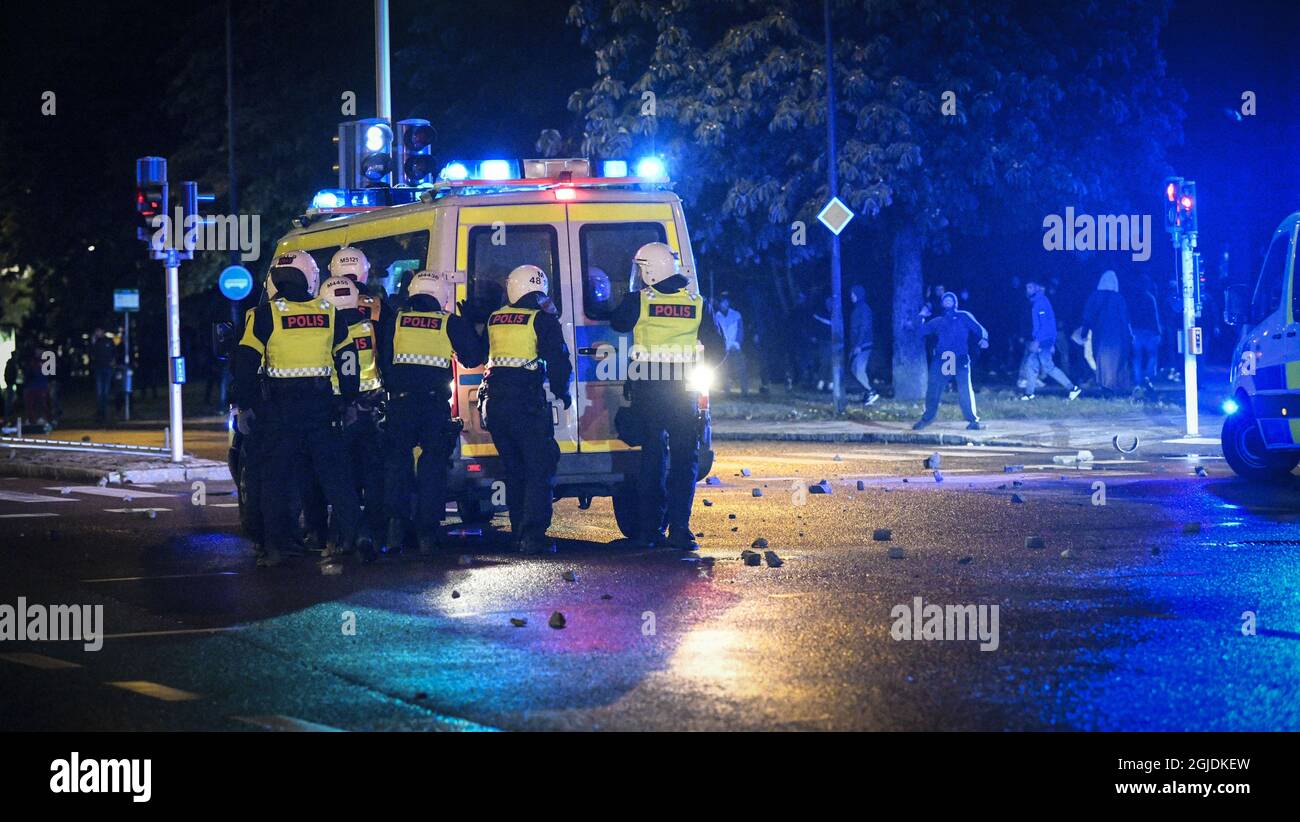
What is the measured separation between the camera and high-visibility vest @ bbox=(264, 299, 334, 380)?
451 inches

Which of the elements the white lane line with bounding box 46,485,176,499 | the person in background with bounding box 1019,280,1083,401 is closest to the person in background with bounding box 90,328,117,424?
the white lane line with bounding box 46,485,176,499

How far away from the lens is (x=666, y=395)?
39.2 feet

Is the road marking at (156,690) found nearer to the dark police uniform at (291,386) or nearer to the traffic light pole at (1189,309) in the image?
the dark police uniform at (291,386)

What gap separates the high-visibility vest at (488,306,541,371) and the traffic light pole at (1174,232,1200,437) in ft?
39.5

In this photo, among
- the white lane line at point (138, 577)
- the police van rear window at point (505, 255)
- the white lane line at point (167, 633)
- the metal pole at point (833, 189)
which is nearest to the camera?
the white lane line at point (167, 633)

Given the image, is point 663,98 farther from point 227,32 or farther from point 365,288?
point 365,288

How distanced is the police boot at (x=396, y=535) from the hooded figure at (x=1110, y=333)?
19.6 meters

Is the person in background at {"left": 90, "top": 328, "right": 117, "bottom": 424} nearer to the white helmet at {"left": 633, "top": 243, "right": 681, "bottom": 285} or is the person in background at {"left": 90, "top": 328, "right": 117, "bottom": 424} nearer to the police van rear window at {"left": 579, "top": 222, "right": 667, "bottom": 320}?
the police van rear window at {"left": 579, "top": 222, "right": 667, "bottom": 320}

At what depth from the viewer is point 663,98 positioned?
28.8 metres

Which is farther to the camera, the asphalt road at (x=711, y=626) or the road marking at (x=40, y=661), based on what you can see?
the road marking at (x=40, y=661)

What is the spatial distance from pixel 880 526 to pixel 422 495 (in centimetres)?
334

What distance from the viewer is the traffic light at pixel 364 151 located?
18.7m

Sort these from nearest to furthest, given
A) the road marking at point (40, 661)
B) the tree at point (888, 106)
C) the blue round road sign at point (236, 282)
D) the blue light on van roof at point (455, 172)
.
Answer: the road marking at point (40, 661) → the blue light on van roof at point (455, 172) → the tree at point (888, 106) → the blue round road sign at point (236, 282)

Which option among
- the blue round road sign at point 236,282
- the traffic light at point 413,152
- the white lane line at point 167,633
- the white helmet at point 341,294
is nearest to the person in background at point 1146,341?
A: the blue round road sign at point 236,282
